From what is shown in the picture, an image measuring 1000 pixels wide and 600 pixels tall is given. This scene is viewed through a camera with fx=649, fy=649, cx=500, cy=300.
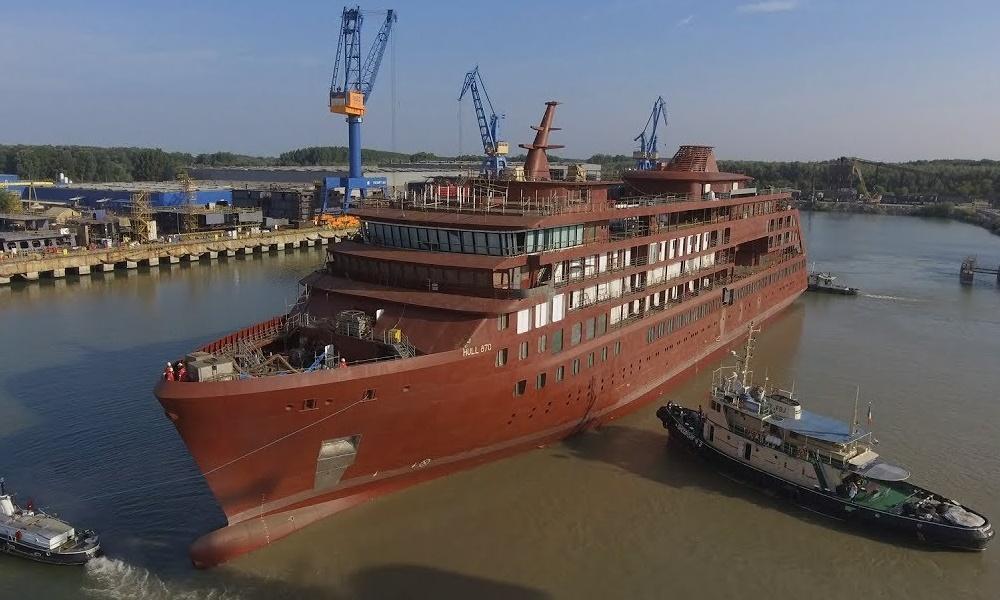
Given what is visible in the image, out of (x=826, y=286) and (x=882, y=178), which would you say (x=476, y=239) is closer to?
(x=826, y=286)

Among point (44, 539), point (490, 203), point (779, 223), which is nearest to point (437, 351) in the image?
point (490, 203)

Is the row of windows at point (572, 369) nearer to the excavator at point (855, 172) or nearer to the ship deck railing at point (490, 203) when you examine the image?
the ship deck railing at point (490, 203)

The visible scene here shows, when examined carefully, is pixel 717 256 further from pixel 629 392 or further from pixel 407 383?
pixel 407 383

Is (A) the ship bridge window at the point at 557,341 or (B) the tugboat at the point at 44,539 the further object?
(A) the ship bridge window at the point at 557,341

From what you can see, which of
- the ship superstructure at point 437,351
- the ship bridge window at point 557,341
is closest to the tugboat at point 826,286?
the ship superstructure at point 437,351

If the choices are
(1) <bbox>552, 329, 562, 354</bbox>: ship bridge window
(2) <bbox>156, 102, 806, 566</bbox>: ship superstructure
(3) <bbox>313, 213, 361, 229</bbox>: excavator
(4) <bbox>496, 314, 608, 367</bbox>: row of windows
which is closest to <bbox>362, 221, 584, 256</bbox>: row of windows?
(2) <bbox>156, 102, 806, 566</bbox>: ship superstructure

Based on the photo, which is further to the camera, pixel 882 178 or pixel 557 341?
pixel 882 178

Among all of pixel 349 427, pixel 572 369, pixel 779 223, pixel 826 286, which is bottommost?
pixel 826 286
